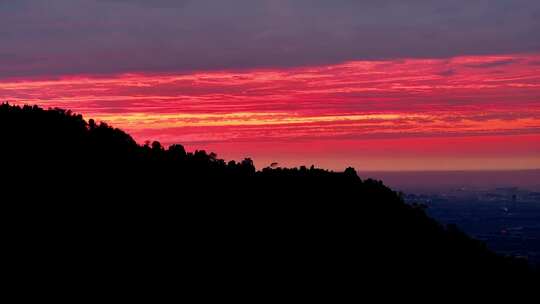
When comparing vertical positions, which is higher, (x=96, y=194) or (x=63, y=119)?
(x=63, y=119)

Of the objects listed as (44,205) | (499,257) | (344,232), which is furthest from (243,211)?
(499,257)

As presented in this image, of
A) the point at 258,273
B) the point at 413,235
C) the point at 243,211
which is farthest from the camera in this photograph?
the point at 413,235

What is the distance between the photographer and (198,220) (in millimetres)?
48125

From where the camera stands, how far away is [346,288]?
46.0 m

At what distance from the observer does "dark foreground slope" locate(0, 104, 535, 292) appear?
39375 mm

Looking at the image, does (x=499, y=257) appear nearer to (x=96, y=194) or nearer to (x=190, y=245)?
(x=190, y=245)

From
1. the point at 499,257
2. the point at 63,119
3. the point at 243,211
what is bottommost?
the point at 499,257

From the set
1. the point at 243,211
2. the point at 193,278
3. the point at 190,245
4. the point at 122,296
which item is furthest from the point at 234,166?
the point at 122,296

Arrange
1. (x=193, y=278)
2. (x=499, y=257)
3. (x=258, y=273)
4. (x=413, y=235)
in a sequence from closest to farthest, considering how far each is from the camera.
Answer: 1. (x=193, y=278)
2. (x=258, y=273)
3. (x=413, y=235)
4. (x=499, y=257)

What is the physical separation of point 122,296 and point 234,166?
1135 inches

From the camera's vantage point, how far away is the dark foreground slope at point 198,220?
39375 mm

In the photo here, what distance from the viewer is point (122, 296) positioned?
3550cm

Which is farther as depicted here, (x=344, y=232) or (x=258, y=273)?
(x=344, y=232)

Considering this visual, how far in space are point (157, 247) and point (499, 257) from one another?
34.5 metres
